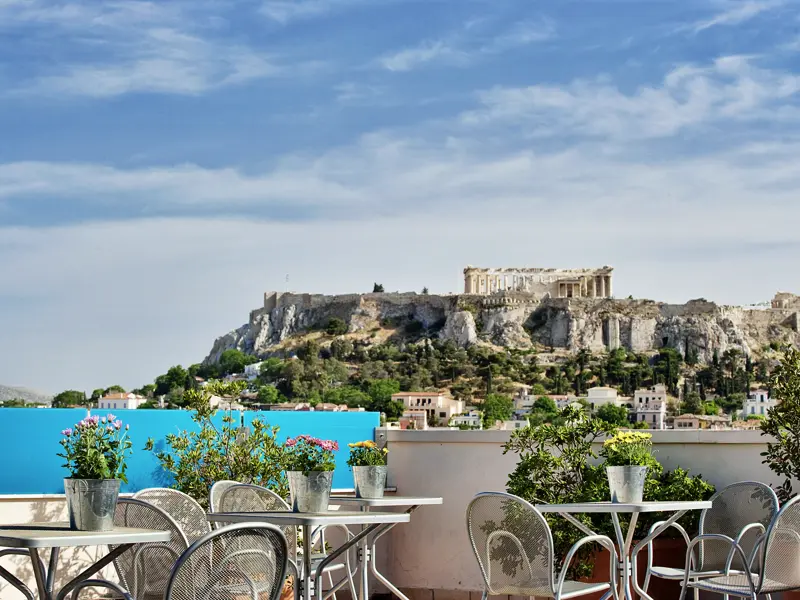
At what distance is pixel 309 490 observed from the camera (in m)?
3.36

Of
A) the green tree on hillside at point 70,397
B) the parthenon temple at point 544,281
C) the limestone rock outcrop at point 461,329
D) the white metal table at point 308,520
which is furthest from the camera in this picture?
the parthenon temple at point 544,281

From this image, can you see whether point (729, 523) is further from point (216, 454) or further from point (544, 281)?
point (544, 281)

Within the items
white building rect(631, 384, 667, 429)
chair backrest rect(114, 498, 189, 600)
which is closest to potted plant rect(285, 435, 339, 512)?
chair backrest rect(114, 498, 189, 600)

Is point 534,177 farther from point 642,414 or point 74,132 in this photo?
point 74,132

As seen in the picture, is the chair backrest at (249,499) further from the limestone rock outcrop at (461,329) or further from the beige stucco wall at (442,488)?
the limestone rock outcrop at (461,329)

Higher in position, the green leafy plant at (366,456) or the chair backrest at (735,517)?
the green leafy plant at (366,456)

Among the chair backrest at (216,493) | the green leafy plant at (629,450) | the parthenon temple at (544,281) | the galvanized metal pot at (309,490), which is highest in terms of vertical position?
the parthenon temple at (544,281)

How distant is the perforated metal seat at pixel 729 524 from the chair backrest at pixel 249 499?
49.5 inches

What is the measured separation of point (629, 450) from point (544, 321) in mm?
65943

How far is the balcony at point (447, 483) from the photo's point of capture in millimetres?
4816

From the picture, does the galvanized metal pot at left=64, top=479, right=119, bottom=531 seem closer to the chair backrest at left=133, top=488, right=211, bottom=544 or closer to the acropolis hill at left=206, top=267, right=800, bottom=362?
the chair backrest at left=133, top=488, right=211, bottom=544

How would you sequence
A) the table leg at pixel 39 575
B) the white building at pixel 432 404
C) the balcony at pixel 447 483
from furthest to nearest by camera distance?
Answer: 1. the white building at pixel 432 404
2. the balcony at pixel 447 483
3. the table leg at pixel 39 575

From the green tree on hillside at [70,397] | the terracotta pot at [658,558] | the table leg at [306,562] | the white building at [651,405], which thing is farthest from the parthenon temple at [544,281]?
the table leg at [306,562]

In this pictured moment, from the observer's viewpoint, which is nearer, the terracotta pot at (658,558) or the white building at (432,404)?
the terracotta pot at (658,558)
